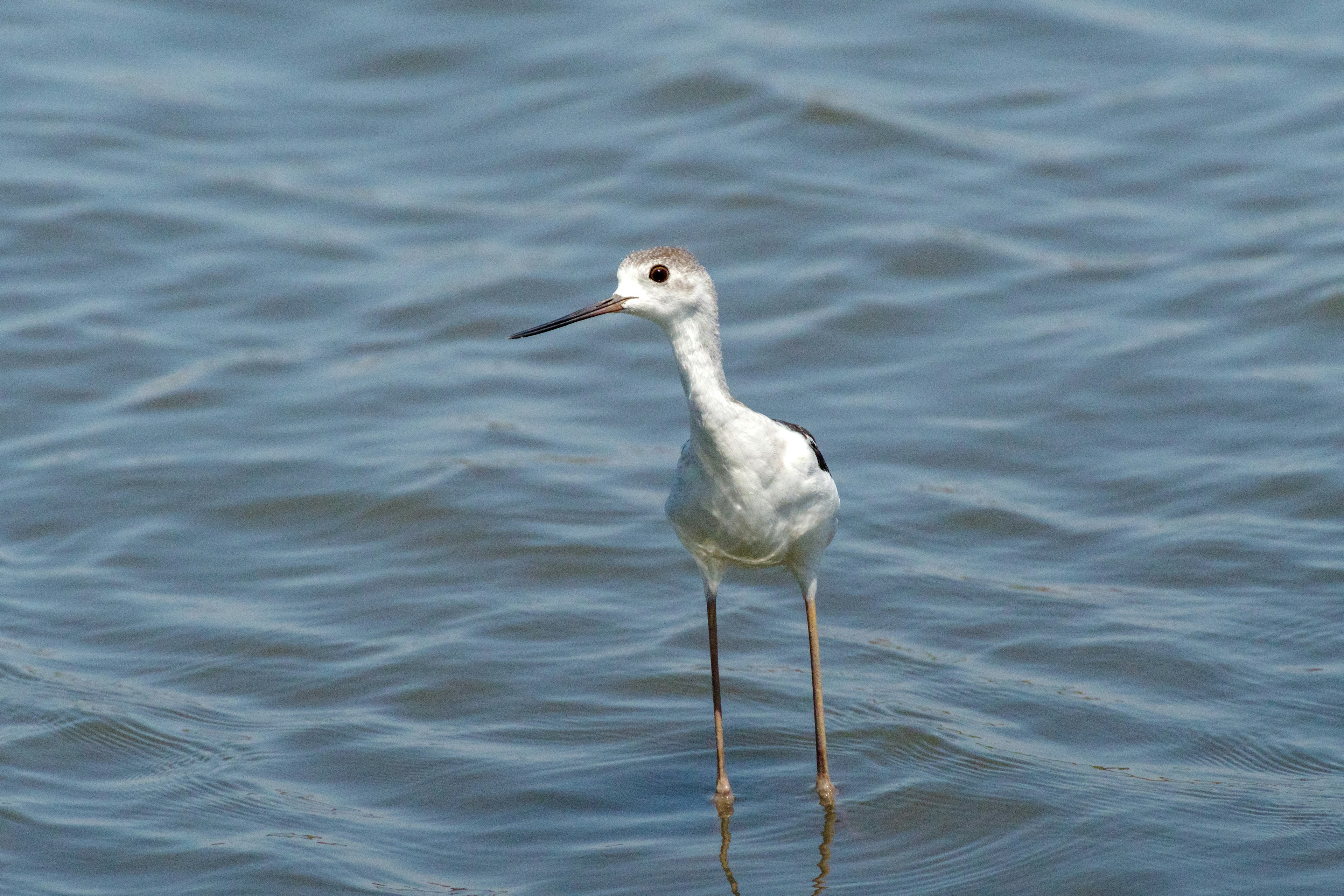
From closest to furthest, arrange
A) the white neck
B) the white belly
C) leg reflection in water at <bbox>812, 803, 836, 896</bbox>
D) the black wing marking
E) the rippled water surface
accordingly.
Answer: the white neck, the white belly, leg reflection in water at <bbox>812, 803, 836, 896</bbox>, the black wing marking, the rippled water surface

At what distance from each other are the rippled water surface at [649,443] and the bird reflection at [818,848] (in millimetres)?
27

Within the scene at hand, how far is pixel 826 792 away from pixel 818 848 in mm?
338

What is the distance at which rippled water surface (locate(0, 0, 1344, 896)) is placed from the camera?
23.5 feet

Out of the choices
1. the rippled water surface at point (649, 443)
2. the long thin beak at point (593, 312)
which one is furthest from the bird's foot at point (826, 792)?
the long thin beak at point (593, 312)

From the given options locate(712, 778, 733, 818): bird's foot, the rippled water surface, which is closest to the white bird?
locate(712, 778, 733, 818): bird's foot

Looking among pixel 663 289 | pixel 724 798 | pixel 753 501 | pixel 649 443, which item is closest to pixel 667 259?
pixel 663 289

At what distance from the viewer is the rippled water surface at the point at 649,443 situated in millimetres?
7148

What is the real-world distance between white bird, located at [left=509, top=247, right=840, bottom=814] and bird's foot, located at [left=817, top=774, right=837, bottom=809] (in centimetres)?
95

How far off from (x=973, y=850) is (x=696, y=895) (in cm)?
108

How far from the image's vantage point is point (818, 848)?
693cm

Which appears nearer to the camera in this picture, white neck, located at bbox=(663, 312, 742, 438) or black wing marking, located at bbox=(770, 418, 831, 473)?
white neck, located at bbox=(663, 312, 742, 438)

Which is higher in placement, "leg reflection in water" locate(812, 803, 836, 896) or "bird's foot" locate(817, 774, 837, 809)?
"bird's foot" locate(817, 774, 837, 809)

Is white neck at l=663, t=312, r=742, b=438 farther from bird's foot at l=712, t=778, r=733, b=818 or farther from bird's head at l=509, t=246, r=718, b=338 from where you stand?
bird's foot at l=712, t=778, r=733, b=818

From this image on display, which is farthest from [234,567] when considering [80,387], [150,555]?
[80,387]
